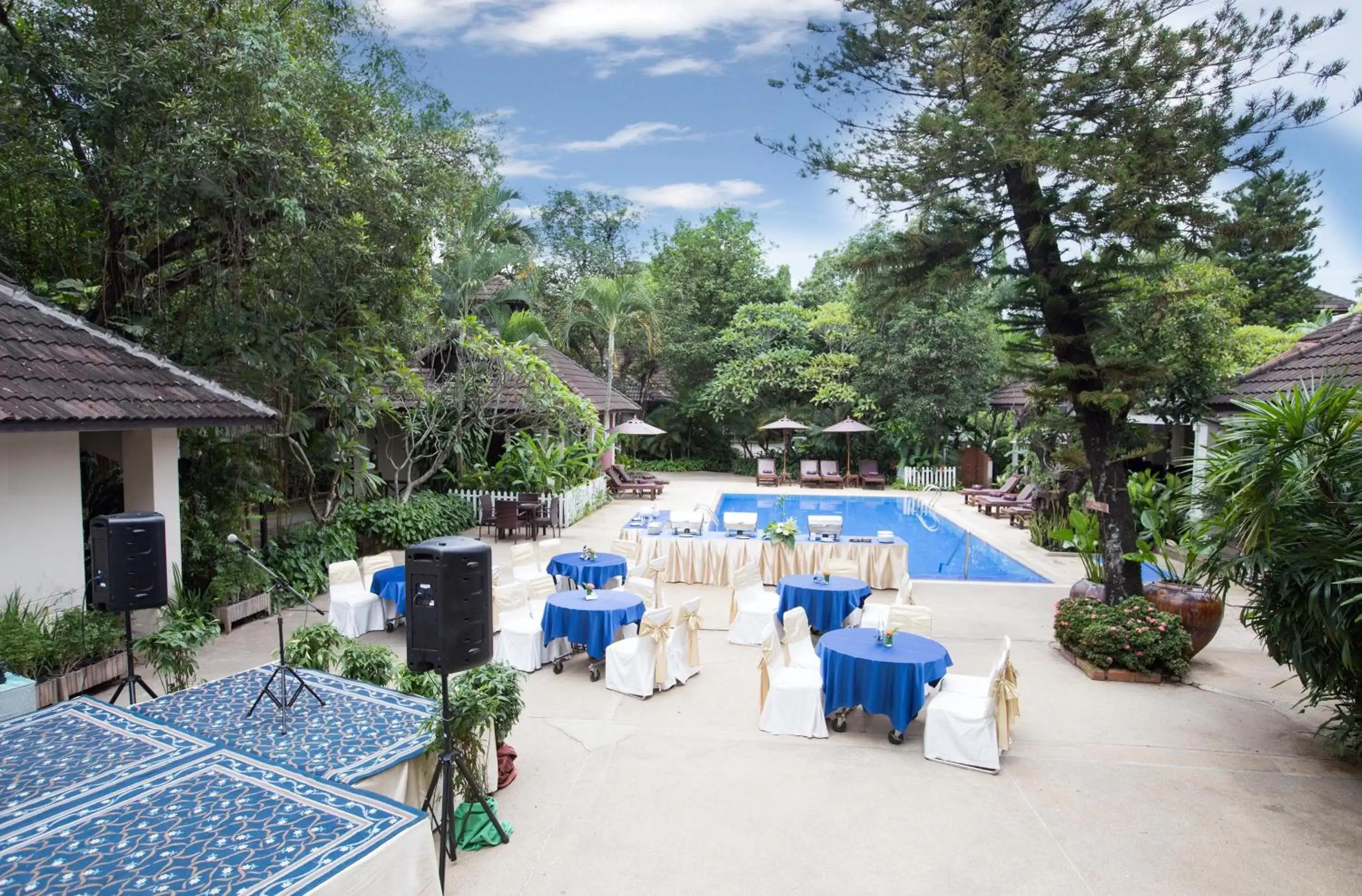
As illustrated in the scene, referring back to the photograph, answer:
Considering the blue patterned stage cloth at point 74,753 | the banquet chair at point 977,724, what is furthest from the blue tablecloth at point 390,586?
the banquet chair at point 977,724

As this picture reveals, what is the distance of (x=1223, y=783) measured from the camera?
5.95 m

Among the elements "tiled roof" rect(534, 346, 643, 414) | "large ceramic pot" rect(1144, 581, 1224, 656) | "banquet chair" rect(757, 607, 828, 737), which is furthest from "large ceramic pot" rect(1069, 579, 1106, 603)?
"tiled roof" rect(534, 346, 643, 414)

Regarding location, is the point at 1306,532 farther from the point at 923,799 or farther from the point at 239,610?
the point at 239,610

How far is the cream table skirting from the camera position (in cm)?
1224

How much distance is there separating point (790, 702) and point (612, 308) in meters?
18.3

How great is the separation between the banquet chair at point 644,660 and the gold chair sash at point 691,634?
357 mm

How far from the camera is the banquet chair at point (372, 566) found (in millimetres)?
10195

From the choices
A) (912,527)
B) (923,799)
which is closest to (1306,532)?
(923,799)

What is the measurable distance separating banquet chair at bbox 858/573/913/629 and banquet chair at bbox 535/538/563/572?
4.56 meters

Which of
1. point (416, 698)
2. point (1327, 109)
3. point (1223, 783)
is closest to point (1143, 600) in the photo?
point (1223, 783)

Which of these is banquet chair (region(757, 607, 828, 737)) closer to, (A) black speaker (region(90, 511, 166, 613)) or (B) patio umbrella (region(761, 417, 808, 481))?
(A) black speaker (region(90, 511, 166, 613))

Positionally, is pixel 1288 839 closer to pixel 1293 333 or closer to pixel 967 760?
pixel 967 760

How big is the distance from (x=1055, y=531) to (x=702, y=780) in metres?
8.01

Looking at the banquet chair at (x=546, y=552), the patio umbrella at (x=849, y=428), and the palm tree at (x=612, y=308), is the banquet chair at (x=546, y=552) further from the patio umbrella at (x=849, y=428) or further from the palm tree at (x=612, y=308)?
the patio umbrella at (x=849, y=428)
